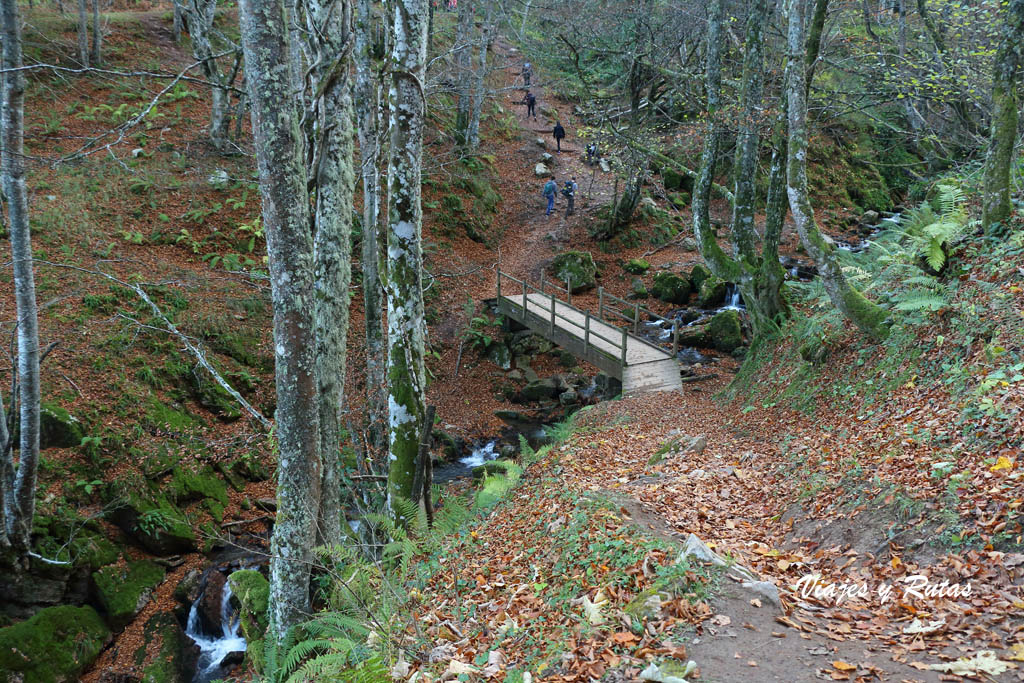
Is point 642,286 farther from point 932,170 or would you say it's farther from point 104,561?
point 104,561

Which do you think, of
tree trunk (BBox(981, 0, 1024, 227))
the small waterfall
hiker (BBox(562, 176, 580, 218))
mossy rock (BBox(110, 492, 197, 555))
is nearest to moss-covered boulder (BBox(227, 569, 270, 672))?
the small waterfall

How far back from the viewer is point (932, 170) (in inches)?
928

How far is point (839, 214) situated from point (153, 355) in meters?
23.5

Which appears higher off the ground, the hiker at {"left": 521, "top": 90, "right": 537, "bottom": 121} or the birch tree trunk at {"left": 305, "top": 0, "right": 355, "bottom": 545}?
the hiker at {"left": 521, "top": 90, "right": 537, "bottom": 121}

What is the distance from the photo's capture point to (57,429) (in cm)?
1157

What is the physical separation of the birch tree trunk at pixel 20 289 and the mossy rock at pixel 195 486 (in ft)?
8.70

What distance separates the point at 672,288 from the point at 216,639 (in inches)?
602

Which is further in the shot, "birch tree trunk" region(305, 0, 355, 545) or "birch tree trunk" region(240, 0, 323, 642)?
"birch tree trunk" region(305, 0, 355, 545)

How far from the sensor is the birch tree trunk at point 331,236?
6941 mm

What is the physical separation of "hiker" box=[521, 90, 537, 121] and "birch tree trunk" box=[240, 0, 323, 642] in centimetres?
2757

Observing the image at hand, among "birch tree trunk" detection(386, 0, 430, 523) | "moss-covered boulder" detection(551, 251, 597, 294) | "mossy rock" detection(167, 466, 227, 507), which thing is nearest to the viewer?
"birch tree trunk" detection(386, 0, 430, 523)

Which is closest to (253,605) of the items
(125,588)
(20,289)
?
(125,588)

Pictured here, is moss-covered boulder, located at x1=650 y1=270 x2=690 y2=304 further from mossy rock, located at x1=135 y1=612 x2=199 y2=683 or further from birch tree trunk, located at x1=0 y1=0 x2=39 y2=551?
birch tree trunk, located at x1=0 y1=0 x2=39 y2=551

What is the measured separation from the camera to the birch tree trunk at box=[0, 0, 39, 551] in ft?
25.7
